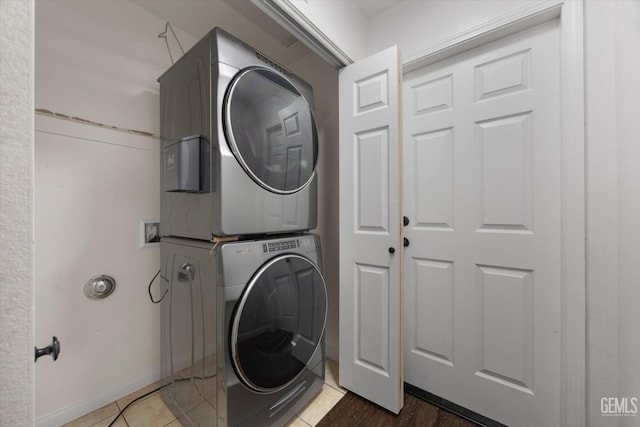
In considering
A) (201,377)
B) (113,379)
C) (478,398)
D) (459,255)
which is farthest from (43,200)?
(478,398)

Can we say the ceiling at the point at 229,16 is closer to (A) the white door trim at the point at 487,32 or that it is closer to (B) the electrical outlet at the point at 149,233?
(A) the white door trim at the point at 487,32

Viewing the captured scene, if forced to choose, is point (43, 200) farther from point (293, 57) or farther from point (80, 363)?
point (293, 57)

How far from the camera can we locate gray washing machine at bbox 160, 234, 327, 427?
1.01m

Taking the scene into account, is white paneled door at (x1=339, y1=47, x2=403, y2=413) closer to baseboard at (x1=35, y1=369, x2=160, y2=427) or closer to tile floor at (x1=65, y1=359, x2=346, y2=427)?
tile floor at (x1=65, y1=359, x2=346, y2=427)

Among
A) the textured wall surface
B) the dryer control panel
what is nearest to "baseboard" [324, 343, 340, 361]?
the dryer control panel

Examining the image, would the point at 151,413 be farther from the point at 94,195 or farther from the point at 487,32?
the point at 487,32

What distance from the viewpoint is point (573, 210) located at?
107cm

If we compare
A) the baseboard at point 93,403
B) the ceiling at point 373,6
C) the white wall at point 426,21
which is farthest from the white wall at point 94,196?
the white wall at point 426,21

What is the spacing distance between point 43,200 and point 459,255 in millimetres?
2177

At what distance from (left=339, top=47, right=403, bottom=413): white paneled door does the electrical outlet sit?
3.91 ft

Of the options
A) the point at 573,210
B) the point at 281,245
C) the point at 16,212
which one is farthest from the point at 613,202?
the point at 16,212

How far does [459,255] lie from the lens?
1373 millimetres

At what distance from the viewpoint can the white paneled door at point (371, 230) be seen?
1326 millimetres

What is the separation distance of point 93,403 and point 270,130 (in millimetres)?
1757
